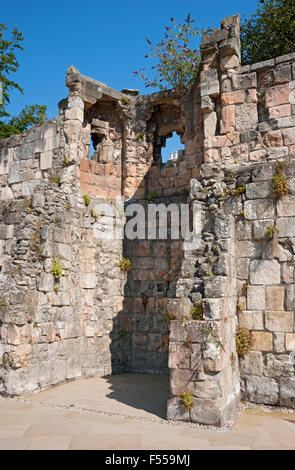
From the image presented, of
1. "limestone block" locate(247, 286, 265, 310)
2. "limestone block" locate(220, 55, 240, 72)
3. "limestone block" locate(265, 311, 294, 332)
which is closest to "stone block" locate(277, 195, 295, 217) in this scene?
"limestone block" locate(247, 286, 265, 310)

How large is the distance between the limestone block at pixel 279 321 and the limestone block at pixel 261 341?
125 millimetres

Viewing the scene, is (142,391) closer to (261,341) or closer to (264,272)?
(261,341)

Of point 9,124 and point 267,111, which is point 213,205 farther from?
point 9,124

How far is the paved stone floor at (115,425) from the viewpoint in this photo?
496cm

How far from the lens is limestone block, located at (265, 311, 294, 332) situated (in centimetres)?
638

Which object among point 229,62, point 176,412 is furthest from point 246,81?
point 176,412

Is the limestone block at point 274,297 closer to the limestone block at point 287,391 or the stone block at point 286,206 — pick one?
the limestone block at point 287,391

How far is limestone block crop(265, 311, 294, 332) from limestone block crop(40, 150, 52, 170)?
18.6ft

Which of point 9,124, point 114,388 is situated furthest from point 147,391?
point 9,124

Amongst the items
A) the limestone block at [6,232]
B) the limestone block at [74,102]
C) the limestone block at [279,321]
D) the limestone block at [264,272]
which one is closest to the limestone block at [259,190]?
the limestone block at [264,272]

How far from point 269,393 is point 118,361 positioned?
3687 mm

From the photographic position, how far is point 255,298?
21.9 feet

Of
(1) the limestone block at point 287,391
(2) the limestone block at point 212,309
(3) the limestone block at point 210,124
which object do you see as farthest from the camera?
(3) the limestone block at point 210,124
